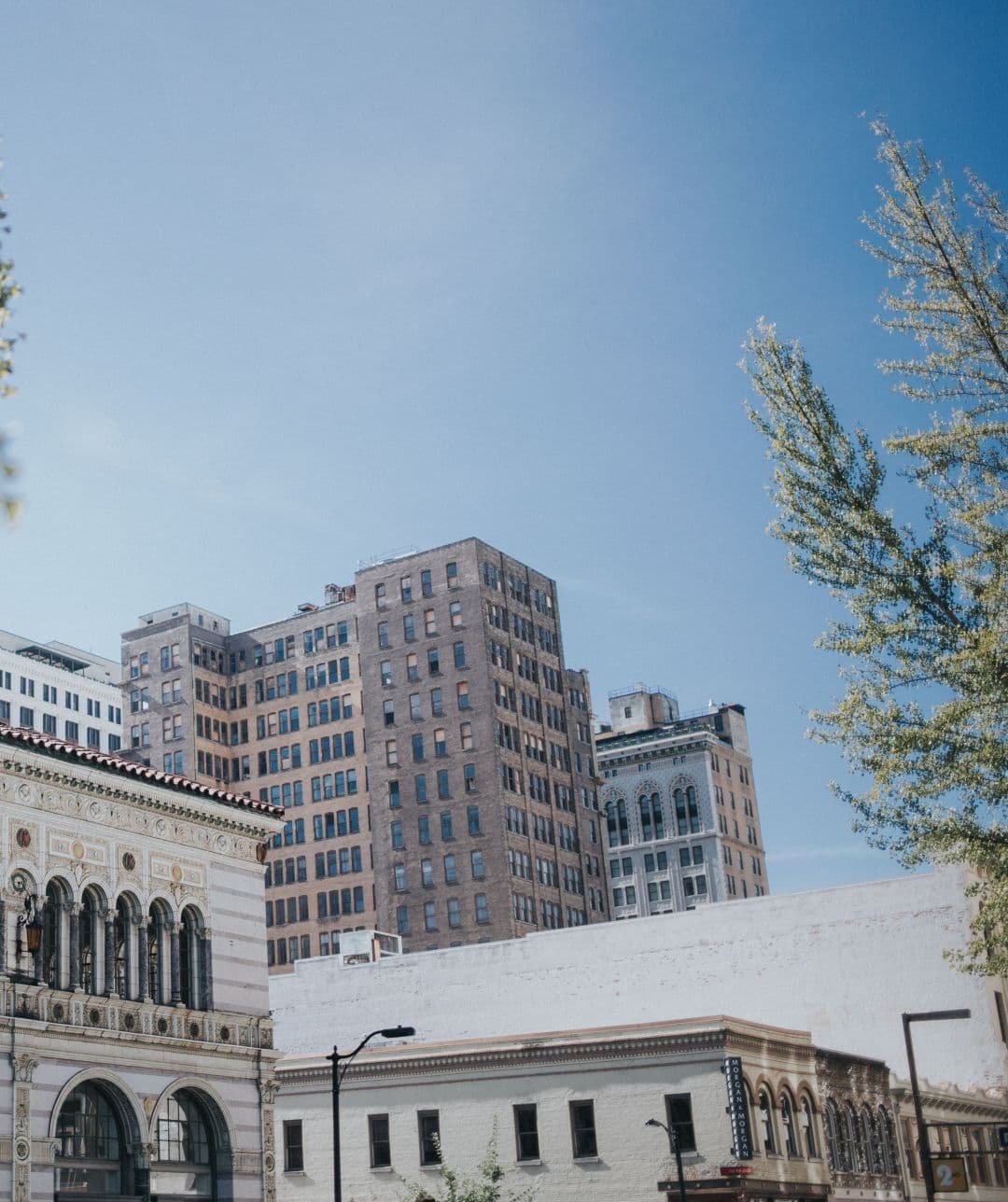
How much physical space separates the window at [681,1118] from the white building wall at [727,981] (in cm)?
1770

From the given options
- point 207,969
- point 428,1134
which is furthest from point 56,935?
point 428,1134

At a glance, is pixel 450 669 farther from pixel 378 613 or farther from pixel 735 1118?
pixel 735 1118

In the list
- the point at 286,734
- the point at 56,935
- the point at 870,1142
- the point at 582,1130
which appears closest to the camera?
the point at 56,935

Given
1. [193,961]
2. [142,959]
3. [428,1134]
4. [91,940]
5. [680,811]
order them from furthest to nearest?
[680,811]
[428,1134]
[193,961]
[142,959]
[91,940]

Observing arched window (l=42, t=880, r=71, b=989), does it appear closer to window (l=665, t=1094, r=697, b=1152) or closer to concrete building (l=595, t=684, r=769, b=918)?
window (l=665, t=1094, r=697, b=1152)

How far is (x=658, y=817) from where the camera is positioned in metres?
175

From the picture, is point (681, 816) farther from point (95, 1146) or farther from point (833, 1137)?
point (95, 1146)

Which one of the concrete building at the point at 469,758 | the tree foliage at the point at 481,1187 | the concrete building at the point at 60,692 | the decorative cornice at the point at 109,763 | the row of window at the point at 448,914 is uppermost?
the concrete building at the point at 60,692

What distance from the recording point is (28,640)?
6658 inches

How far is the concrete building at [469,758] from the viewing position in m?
121

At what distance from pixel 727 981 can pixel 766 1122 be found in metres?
17.0

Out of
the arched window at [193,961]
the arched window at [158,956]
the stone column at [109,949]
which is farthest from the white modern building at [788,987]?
the stone column at [109,949]

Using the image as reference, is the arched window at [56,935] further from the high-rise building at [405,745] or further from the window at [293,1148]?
the high-rise building at [405,745]

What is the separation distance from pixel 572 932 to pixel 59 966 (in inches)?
1665
